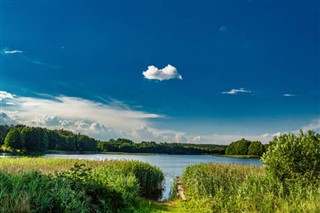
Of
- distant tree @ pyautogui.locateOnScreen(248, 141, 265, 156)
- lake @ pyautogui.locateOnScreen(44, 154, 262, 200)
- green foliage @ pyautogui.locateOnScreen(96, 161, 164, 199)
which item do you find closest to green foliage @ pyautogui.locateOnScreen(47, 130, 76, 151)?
lake @ pyautogui.locateOnScreen(44, 154, 262, 200)

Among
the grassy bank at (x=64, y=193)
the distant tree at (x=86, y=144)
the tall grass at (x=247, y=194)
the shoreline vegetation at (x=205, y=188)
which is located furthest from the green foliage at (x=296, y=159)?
the distant tree at (x=86, y=144)

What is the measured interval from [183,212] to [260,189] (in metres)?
3.75

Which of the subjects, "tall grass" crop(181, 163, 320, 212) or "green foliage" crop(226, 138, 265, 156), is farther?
"green foliage" crop(226, 138, 265, 156)

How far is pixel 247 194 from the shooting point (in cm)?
1267

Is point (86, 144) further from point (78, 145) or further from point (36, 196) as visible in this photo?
point (36, 196)

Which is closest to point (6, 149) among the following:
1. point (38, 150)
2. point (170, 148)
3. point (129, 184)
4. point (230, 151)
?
point (38, 150)

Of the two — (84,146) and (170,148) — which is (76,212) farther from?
(170,148)

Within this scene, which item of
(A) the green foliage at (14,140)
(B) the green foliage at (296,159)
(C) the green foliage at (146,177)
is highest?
(A) the green foliage at (14,140)

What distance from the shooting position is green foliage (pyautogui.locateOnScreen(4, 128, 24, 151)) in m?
87.3

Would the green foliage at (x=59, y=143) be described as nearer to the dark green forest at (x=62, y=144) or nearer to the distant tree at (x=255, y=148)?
the dark green forest at (x=62, y=144)

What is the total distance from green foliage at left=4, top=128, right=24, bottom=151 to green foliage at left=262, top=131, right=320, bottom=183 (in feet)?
273

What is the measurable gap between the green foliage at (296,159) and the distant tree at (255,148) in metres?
92.9

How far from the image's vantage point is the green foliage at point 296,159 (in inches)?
551

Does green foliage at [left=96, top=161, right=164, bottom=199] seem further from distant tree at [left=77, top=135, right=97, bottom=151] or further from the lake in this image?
distant tree at [left=77, top=135, right=97, bottom=151]
